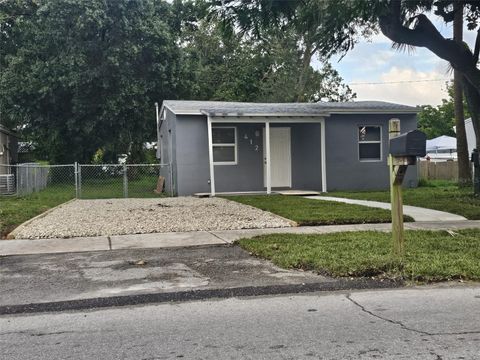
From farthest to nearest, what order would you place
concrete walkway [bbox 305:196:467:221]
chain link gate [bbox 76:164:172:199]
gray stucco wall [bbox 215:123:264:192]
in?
1. chain link gate [bbox 76:164:172:199]
2. gray stucco wall [bbox 215:123:264:192]
3. concrete walkway [bbox 305:196:467:221]

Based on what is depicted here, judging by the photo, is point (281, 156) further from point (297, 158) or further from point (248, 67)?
point (248, 67)

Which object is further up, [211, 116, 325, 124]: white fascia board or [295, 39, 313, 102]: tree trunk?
[295, 39, 313, 102]: tree trunk

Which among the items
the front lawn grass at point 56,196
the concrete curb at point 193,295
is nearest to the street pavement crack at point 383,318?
the concrete curb at point 193,295

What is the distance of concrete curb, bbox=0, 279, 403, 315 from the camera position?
18.5 feet

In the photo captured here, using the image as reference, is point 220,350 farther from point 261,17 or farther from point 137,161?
point 137,161

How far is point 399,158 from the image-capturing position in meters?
6.59

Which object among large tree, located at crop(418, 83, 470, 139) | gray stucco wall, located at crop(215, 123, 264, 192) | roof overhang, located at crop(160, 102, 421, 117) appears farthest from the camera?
large tree, located at crop(418, 83, 470, 139)

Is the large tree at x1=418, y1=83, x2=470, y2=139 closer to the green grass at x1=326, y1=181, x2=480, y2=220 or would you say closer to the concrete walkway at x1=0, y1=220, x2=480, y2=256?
the green grass at x1=326, y1=181, x2=480, y2=220

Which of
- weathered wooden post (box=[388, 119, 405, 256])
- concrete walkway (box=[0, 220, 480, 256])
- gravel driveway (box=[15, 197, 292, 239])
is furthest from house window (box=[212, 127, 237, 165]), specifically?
weathered wooden post (box=[388, 119, 405, 256])

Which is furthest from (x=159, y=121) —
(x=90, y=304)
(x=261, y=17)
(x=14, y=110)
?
(x=90, y=304)

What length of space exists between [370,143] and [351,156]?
0.93 metres

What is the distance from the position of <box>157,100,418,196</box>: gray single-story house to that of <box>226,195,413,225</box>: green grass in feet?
11.3

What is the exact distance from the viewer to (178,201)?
51.0ft

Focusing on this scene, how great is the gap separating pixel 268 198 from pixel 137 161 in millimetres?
16938
